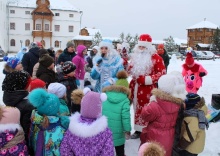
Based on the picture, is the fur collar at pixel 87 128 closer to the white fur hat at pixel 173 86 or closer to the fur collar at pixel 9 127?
the fur collar at pixel 9 127

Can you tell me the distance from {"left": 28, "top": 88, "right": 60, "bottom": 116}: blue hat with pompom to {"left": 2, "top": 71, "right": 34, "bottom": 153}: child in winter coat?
0.30 m

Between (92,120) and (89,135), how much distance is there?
0.16 m

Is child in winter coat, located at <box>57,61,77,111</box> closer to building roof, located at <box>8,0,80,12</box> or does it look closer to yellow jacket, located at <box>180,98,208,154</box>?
yellow jacket, located at <box>180,98,208,154</box>

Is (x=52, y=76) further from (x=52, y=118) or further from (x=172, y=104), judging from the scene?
(x=172, y=104)

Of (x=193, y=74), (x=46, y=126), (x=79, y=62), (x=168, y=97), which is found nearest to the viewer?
(x=46, y=126)

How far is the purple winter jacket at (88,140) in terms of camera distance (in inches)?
103

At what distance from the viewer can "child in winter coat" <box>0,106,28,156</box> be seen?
102 inches

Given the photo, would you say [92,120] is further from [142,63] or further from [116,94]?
[142,63]

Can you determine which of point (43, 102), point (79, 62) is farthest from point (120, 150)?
point (79, 62)

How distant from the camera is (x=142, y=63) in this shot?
15.2ft

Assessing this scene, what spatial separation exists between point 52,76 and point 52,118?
2.03 m

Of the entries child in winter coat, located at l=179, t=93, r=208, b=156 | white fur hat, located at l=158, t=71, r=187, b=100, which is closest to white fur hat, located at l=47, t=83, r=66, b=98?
white fur hat, located at l=158, t=71, r=187, b=100

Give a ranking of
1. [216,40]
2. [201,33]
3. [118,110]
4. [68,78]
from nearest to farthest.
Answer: [118,110] → [68,78] → [216,40] → [201,33]

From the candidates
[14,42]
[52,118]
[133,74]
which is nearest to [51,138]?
[52,118]
